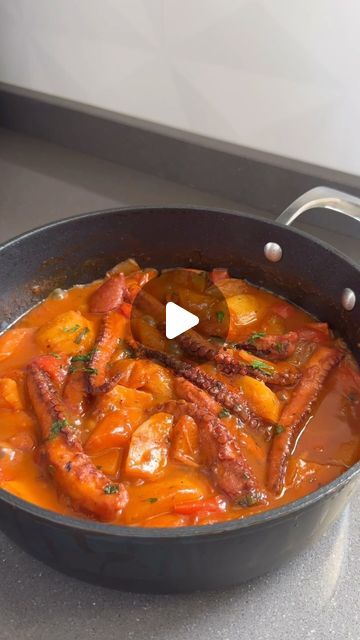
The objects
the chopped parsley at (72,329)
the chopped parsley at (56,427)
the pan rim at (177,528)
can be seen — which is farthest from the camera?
the chopped parsley at (72,329)

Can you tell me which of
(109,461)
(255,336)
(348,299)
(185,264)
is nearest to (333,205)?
(348,299)

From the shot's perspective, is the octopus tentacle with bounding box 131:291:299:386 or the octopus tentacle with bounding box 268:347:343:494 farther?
the octopus tentacle with bounding box 131:291:299:386

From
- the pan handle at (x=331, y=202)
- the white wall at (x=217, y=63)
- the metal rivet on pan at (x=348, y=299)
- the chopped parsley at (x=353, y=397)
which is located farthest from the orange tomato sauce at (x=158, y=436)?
the white wall at (x=217, y=63)

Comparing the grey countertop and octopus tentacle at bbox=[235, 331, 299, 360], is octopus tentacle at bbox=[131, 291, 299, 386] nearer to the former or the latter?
octopus tentacle at bbox=[235, 331, 299, 360]

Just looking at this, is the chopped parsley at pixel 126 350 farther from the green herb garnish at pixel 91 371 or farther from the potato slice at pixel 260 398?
Answer: the potato slice at pixel 260 398

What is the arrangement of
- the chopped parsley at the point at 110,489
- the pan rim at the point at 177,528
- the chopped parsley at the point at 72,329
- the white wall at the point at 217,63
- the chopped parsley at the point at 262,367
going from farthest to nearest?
the white wall at the point at 217,63
the chopped parsley at the point at 72,329
the chopped parsley at the point at 262,367
the chopped parsley at the point at 110,489
the pan rim at the point at 177,528

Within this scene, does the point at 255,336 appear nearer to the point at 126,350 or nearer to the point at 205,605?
the point at 126,350

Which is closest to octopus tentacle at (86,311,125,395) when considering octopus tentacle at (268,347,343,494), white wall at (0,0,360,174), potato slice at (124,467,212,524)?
potato slice at (124,467,212,524)

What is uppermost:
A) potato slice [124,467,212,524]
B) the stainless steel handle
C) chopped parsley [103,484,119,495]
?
the stainless steel handle
